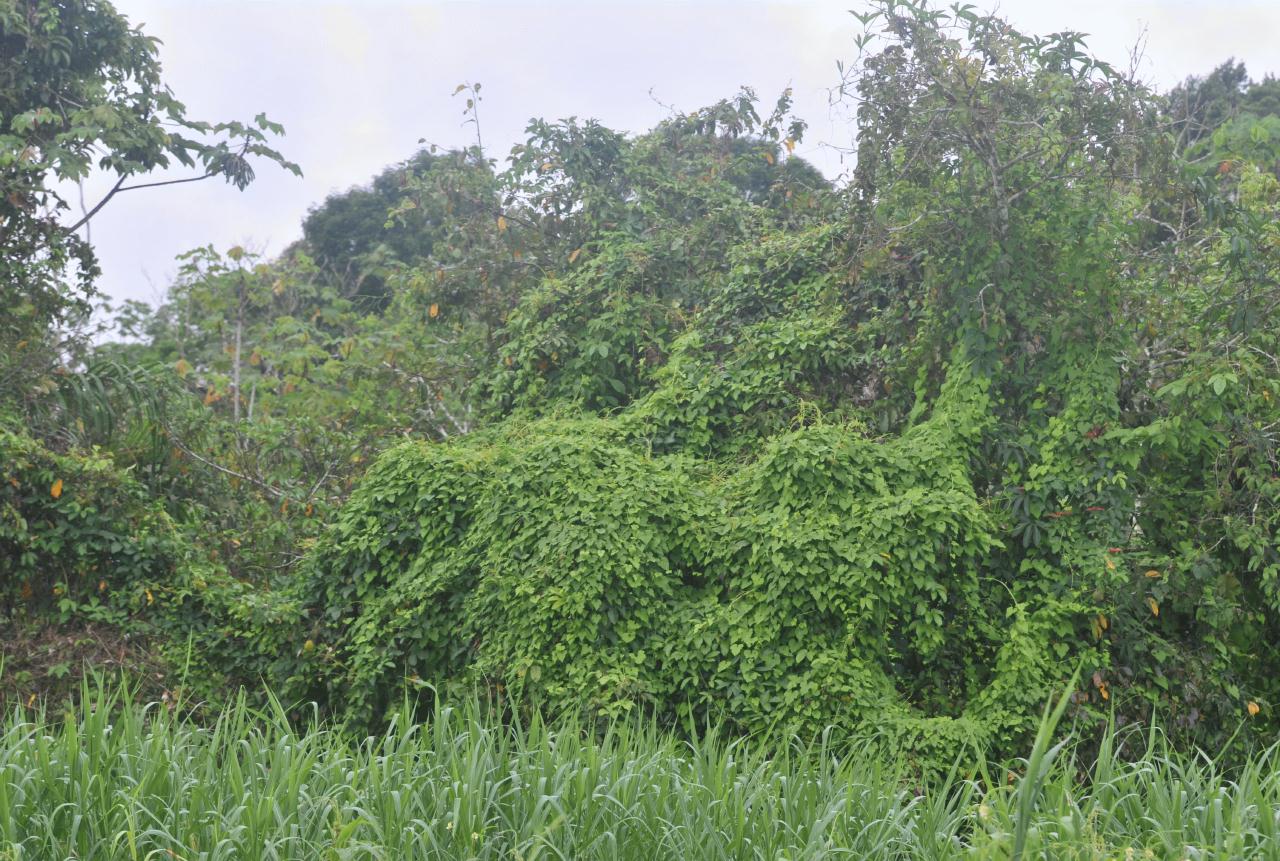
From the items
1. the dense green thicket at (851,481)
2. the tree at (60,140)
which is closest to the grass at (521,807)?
the dense green thicket at (851,481)

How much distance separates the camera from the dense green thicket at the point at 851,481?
5621mm

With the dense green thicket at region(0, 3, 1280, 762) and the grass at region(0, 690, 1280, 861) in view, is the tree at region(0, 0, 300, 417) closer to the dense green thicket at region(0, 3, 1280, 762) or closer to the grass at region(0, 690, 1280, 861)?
the dense green thicket at region(0, 3, 1280, 762)

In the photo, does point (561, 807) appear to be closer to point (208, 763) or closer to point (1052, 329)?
point (208, 763)

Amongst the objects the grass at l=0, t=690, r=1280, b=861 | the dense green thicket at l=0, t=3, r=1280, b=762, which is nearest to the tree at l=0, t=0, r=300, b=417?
the dense green thicket at l=0, t=3, r=1280, b=762

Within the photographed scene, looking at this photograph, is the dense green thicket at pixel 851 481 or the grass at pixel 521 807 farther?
the dense green thicket at pixel 851 481

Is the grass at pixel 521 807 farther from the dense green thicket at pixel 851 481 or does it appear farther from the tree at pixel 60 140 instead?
the tree at pixel 60 140

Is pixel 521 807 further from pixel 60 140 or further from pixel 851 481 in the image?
pixel 60 140

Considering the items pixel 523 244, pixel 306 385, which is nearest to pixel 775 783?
pixel 523 244

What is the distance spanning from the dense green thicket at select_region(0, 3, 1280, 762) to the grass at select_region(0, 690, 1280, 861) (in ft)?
4.14

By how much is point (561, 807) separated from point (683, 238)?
610cm

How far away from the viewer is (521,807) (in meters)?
3.58

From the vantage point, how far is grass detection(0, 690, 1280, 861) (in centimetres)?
329

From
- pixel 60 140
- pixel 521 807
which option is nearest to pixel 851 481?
pixel 521 807

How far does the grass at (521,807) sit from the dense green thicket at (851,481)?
4.14ft
